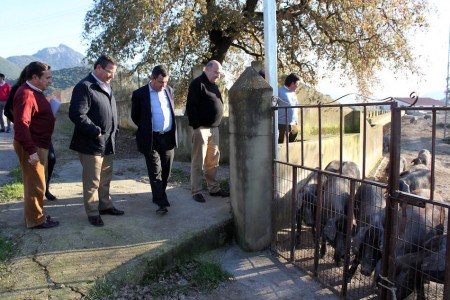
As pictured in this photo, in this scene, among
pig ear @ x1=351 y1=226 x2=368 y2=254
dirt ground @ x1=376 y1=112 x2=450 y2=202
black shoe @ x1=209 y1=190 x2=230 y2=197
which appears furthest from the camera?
dirt ground @ x1=376 y1=112 x2=450 y2=202

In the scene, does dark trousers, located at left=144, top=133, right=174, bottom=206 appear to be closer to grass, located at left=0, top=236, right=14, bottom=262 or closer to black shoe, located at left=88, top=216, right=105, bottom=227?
black shoe, located at left=88, top=216, right=105, bottom=227

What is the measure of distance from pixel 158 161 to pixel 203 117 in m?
0.86

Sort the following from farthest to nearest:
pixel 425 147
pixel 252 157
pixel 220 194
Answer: pixel 425 147
pixel 220 194
pixel 252 157

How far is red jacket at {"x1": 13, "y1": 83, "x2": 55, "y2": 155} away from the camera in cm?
375

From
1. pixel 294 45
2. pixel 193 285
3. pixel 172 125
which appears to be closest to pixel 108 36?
pixel 294 45

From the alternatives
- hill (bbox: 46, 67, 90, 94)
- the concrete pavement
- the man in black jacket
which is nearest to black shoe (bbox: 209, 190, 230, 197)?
the concrete pavement

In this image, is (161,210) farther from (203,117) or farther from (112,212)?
(203,117)

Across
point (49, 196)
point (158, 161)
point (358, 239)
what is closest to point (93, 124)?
point (158, 161)

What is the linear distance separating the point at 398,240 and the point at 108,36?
8.13 m

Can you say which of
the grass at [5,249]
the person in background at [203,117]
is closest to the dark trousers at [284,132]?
the person in background at [203,117]

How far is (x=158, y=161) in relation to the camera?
15.6ft

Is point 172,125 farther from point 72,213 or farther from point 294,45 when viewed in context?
point 294,45

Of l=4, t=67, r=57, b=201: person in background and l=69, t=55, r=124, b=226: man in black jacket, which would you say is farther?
l=4, t=67, r=57, b=201: person in background

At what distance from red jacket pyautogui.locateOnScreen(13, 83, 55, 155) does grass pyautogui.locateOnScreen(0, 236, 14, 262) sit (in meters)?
0.92
